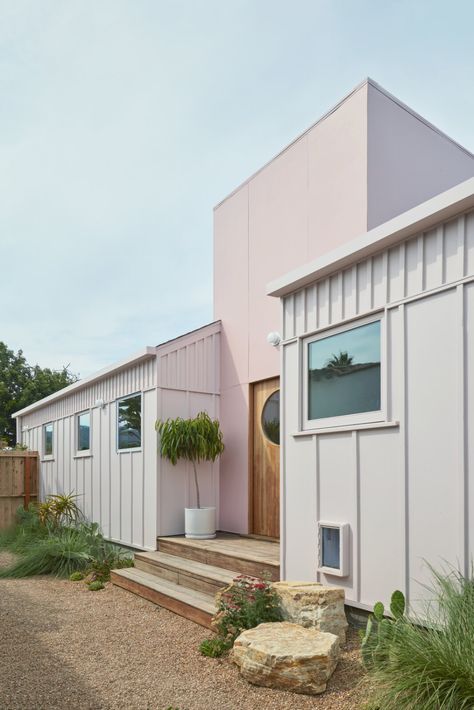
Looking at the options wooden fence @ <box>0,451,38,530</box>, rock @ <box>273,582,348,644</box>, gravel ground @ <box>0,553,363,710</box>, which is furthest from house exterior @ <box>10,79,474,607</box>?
wooden fence @ <box>0,451,38,530</box>

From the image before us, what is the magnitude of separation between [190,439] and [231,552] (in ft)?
5.42

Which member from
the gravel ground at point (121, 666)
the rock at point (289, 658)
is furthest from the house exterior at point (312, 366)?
the gravel ground at point (121, 666)

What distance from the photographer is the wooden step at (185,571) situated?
580 cm

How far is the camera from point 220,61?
7320mm

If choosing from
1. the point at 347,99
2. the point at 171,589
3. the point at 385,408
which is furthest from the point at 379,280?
the point at 171,589

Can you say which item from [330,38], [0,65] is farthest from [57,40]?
[330,38]

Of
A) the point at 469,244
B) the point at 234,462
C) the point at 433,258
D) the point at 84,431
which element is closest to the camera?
the point at 469,244

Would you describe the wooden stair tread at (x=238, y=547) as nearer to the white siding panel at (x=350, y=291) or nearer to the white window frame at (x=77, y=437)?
the white siding panel at (x=350, y=291)

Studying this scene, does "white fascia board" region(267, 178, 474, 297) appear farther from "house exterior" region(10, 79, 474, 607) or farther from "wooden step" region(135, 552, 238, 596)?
"wooden step" region(135, 552, 238, 596)

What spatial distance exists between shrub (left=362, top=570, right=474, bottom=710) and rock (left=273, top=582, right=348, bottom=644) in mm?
721

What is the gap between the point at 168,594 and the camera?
5910 millimetres

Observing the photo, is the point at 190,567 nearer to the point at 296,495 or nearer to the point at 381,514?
the point at 296,495

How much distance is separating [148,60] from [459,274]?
5100 mm

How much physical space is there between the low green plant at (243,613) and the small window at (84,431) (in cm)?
613
